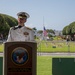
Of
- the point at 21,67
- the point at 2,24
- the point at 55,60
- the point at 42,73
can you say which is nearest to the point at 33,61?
the point at 21,67

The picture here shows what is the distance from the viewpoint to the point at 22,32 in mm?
7617

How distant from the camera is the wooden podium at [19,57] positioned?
7312mm

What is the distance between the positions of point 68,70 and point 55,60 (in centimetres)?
68

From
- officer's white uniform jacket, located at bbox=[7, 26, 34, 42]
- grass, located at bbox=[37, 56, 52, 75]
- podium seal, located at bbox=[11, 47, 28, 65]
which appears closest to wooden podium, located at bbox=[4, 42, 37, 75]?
podium seal, located at bbox=[11, 47, 28, 65]

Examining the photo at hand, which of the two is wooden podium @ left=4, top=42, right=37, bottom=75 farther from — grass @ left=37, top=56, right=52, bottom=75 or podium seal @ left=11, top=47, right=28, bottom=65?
grass @ left=37, top=56, right=52, bottom=75

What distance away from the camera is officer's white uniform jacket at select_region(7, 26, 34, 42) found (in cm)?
757

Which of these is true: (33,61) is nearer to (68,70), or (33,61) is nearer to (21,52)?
(21,52)

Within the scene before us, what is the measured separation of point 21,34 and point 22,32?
6 cm

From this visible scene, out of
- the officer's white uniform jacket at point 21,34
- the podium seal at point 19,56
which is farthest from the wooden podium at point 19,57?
the officer's white uniform jacket at point 21,34

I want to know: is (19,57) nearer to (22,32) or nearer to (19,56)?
(19,56)

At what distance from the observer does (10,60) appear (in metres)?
7.39

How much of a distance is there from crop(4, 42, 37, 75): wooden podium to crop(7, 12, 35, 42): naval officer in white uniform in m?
0.31

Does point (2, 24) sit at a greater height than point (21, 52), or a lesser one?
greater

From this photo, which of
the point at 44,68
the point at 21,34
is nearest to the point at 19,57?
the point at 21,34
